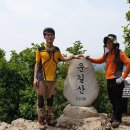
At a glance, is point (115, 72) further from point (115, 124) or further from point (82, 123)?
point (82, 123)

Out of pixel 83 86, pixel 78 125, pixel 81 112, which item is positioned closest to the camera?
pixel 78 125

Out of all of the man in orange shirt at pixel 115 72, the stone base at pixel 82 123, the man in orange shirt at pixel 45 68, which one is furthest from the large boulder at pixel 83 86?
the man in orange shirt at pixel 45 68

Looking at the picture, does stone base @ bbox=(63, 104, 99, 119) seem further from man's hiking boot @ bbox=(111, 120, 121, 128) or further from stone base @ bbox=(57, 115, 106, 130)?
man's hiking boot @ bbox=(111, 120, 121, 128)

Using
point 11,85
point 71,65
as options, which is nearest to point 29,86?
point 11,85

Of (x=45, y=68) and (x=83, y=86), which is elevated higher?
(x=45, y=68)

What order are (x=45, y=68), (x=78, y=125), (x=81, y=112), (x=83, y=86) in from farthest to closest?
1. (x=83, y=86)
2. (x=81, y=112)
3. (x=78, y=125)
4. (x=45, y=68)

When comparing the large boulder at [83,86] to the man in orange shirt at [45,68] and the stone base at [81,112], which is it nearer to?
the stone base at [81,112]

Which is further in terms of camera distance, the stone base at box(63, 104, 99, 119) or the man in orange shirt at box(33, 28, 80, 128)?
the stone base at box(63, 104, 99, 119)

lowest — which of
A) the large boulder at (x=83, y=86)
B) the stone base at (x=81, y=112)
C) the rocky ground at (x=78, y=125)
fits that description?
the rocky ground at (x=78, y=125)

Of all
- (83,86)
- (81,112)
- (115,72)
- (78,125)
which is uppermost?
(115,72)

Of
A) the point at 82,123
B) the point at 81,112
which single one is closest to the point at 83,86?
the point at 81,112

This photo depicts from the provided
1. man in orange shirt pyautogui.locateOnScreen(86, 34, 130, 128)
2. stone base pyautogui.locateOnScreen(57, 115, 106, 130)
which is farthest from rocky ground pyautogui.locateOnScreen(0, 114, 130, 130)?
man in orange shirt pyautogui.locateOnScreen(86, 34, 130, 128)

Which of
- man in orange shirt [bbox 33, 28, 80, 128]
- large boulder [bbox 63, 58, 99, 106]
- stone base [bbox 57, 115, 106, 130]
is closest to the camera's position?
man in orange shirt [bbox 33, 28, 80, 128]

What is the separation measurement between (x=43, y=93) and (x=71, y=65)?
0.91 meters
